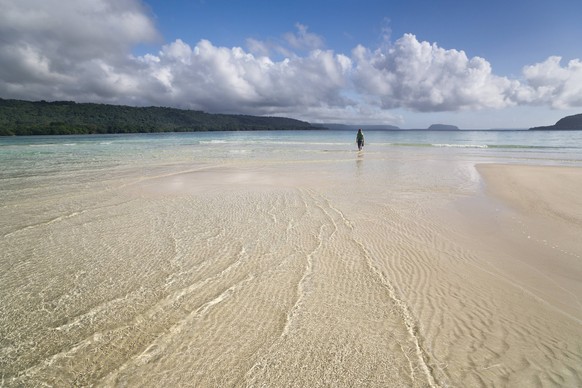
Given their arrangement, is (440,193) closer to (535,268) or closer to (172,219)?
(535,268)

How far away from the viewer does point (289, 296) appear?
4.66 metres

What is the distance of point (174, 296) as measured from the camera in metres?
4.61

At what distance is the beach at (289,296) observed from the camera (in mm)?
3277

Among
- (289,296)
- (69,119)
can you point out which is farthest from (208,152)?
(69,119)

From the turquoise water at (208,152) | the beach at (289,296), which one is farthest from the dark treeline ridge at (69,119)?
the beach at (289,296)

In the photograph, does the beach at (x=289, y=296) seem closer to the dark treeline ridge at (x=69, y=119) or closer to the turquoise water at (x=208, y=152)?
the turquoise water at (x=208, y=152)

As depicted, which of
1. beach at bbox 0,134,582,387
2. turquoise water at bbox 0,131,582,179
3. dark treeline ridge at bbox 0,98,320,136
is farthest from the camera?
dark treeline ridge at bbox 0,98,320,136

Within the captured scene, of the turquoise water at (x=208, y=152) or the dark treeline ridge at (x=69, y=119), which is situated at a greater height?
the dark treeline ridge at (x=69, y=119)

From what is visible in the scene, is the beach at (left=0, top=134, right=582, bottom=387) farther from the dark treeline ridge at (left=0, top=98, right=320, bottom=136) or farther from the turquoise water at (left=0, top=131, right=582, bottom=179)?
the dark treeline ridge at (left=0, top=98, right=320, bottom=136)

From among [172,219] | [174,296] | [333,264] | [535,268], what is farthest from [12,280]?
[535,268]

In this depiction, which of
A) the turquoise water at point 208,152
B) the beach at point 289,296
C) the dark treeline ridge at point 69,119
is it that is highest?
the dark treeline ridge at point 69,119

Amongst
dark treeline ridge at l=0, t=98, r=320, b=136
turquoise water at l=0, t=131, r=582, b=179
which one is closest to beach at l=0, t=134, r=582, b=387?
turquoise water at l=0, t=131, r=582, b=179

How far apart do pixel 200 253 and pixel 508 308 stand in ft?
18.1

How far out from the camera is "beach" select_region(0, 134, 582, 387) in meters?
3.28
